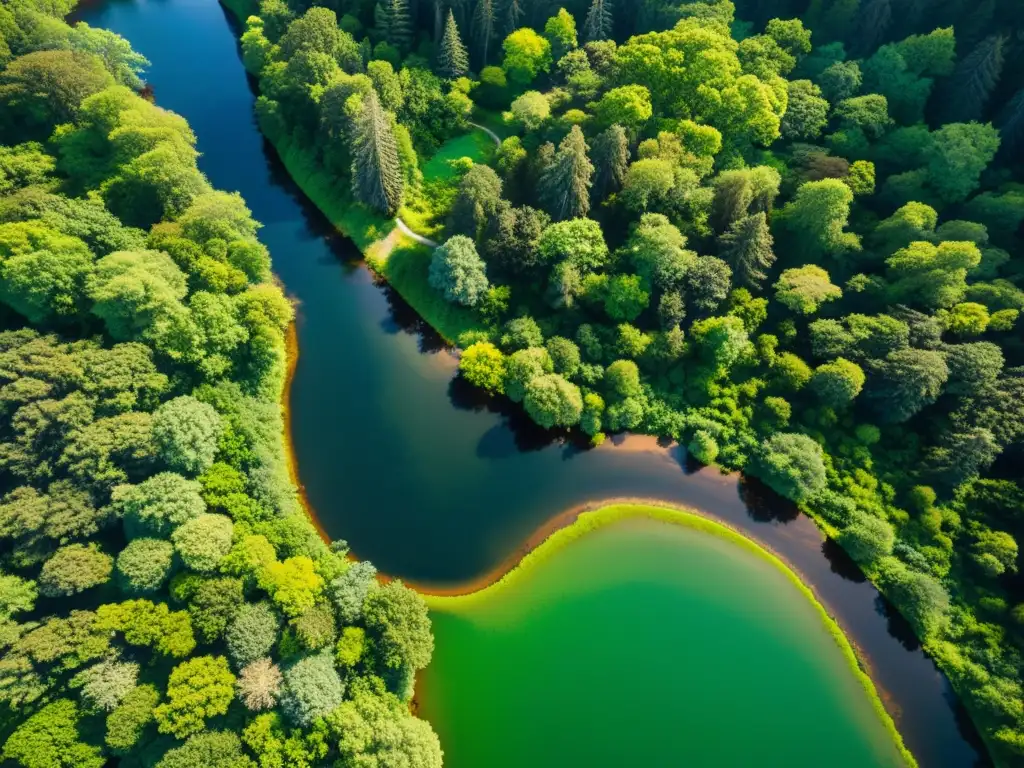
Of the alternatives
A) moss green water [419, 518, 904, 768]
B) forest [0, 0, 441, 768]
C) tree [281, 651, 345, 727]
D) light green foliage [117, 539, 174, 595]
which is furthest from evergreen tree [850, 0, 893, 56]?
light green foliage [117, 539, 174, 595]

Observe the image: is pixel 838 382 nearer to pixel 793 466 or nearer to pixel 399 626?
pixel 793 466

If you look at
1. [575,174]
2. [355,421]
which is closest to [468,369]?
[355,421]

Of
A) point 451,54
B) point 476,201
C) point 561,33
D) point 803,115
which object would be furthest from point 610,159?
point 451,54

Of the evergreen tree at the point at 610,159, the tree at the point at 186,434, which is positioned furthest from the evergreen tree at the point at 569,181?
the tree at the point at 186,434

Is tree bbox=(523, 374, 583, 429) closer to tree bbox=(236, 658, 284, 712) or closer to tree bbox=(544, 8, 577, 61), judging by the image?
tree bbox=(236, 658, 284, 712)

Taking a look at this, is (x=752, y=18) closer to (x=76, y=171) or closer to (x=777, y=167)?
(x=777, y=167)

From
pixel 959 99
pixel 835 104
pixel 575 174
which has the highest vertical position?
pixel 959 99

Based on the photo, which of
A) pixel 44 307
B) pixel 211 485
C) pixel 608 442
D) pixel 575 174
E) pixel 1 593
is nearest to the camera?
pixel 1 593

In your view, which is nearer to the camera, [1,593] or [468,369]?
[1,593]
